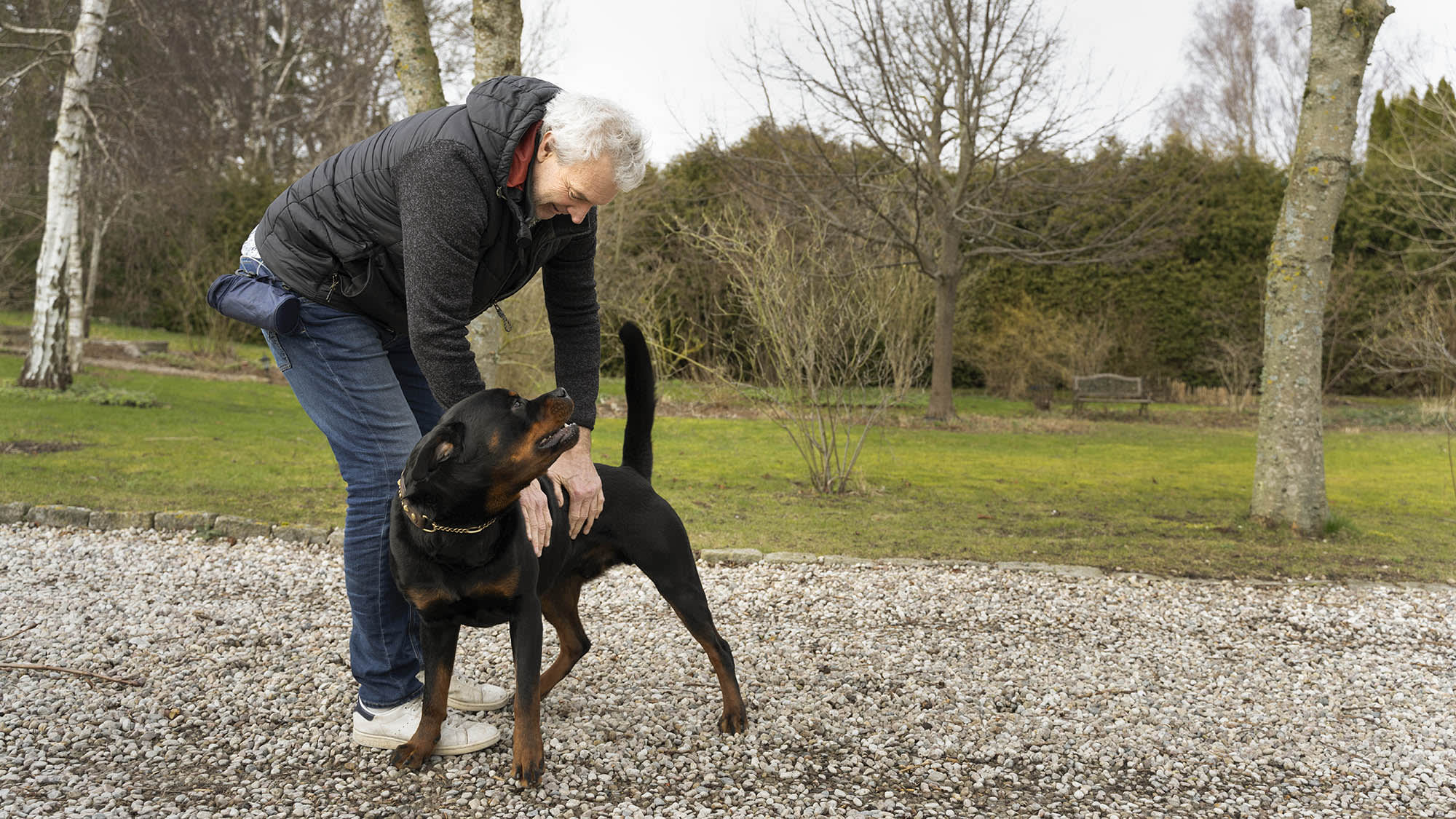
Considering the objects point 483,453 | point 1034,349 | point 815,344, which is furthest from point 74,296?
point 1034,349

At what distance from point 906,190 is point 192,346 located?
11865mm

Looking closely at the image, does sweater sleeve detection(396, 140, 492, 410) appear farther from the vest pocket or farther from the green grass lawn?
the green grass lawn

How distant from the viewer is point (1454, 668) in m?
3.96

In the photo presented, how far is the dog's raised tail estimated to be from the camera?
304 centimetres

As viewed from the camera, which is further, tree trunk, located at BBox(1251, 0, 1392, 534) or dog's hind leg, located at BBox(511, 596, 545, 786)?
tree trunk, located at BBox(1251, 0, 1392, 534)

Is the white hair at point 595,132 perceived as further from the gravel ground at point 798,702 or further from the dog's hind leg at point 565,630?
the gravel ground at point 798,702

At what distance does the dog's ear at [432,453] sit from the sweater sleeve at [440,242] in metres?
0.14

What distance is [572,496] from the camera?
2674 mm

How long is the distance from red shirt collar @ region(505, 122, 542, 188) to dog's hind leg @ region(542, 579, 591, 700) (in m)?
1.30

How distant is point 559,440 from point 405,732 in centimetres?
110

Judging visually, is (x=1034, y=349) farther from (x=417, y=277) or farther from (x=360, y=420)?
(x=417, y=277)

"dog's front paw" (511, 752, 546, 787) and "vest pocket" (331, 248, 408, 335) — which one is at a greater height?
"vest pocket" (331, 248, 408, 335)

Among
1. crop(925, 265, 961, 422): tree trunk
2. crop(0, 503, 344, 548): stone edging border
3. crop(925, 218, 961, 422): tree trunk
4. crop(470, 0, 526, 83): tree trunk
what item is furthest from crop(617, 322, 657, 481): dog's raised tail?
crop(925, 265, 961, 422): tree trunk

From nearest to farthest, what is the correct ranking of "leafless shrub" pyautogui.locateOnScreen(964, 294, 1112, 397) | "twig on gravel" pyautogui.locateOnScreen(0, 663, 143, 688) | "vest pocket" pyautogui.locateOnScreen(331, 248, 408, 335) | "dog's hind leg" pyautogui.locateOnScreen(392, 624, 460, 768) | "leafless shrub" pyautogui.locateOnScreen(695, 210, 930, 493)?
"vest pocket" pyautogui.locateOnScreen(331, 248, 408, 335) < "dog's hind leg" pyautogui.locateOnScreen(392, 624, 460, 768) < "twig on gravel" pyautogui.locateOnScreen(0, 663, 143, 688) < "leafless shrub" pyautogui.locateOnScreen(695, 210, 930, 493) < "leafless shrub" pyautogui.locateOnScreen(964, 294, 1112, 397)
